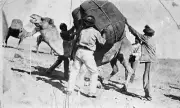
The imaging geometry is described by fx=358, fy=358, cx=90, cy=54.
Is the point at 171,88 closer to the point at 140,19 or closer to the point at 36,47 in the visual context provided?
the point at 140,19

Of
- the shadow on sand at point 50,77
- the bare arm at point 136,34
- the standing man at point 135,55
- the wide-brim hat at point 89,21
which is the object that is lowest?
the shadow on sand at point 50,77

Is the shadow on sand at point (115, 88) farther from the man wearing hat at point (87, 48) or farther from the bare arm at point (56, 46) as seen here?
the bare arm at point (56, 46)

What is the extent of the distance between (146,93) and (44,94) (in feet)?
6.26

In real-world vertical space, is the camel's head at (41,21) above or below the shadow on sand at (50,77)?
above

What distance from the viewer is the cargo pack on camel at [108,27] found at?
6477 millimetres

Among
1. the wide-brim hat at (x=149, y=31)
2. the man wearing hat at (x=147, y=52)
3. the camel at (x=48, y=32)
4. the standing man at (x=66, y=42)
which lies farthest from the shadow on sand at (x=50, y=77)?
the wide-brim hat at (x=149, y=31)

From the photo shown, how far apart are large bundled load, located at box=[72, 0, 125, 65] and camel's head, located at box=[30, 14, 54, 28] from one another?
19.6 inches

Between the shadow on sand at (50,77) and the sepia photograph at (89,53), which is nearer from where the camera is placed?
the sepia photograph at (89,53)

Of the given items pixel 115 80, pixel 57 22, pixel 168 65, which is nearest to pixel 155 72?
pixel 168 65

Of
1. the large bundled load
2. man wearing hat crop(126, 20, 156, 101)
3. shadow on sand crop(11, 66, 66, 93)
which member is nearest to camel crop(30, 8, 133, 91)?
the large bundled load

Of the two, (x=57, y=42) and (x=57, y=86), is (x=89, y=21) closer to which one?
(x=57, y=42)

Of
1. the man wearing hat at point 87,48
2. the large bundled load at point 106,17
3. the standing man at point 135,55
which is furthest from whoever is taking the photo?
the standing man at point 135,55

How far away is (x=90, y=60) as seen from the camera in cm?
621

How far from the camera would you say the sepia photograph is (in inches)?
255
